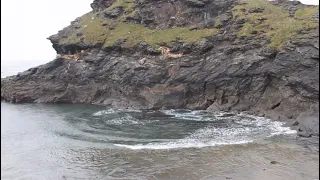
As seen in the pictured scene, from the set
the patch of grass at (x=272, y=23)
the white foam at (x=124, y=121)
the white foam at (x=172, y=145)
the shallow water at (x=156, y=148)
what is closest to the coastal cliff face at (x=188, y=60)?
the patch of grass at (x=272, y=23)

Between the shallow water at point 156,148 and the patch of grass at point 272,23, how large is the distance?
726 inches

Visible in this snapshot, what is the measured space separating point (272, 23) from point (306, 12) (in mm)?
7584

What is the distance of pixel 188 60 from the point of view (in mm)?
79562

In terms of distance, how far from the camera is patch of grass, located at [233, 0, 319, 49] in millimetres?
70562

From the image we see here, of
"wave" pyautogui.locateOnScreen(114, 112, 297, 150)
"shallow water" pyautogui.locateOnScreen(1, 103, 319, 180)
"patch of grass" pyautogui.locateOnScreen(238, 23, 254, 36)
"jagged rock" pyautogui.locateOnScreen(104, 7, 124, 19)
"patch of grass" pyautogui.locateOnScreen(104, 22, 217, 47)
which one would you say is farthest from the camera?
"jagged rock" pyautogui.locateOnScreen(104, 7, 124, 19)

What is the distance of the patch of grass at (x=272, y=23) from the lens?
70.6 metres

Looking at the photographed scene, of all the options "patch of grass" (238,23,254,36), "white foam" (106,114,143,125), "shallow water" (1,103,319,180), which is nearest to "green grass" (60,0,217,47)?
"patch of grass" (238,23,254,36)

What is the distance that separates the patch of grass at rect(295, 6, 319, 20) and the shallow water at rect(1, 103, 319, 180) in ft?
87.6

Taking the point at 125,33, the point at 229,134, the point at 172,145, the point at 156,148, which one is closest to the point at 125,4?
the point at 125,33

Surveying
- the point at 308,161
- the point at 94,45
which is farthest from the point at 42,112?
the point at 308,161

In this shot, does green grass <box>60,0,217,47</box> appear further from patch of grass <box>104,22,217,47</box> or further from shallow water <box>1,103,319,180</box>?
shallow water <box>1,103,319,180</box>

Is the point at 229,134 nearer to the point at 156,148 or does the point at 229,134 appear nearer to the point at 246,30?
the point at 156,148

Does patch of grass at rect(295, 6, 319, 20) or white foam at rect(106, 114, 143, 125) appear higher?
patch of grass at rect(295, 6, 319, 20)

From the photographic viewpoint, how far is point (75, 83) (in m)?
91.5
